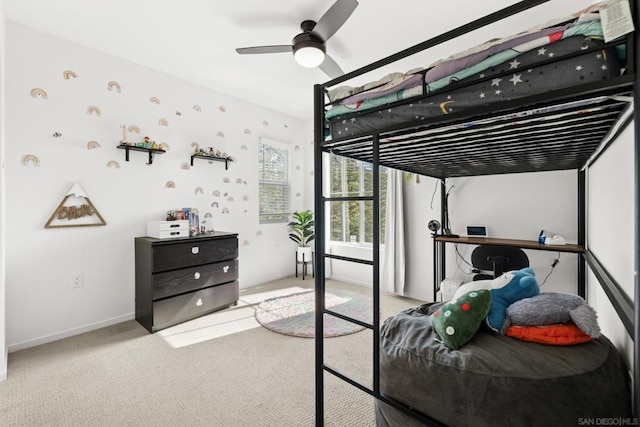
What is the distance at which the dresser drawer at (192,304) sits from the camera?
269 centimetres

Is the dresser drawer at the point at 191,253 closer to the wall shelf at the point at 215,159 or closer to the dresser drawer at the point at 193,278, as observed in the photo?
the dresser drawer at the point at 193,278

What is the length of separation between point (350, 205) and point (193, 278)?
254 centimetres

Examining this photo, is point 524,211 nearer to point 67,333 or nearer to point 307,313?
point 307,313

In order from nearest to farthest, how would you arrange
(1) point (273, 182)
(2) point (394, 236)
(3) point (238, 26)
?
1. (3) point (238, 26)
2. (2) point (394, 236)
3. (1) point (273, 182)

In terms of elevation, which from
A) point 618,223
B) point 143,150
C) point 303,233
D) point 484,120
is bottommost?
point 303,233

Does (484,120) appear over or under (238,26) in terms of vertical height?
under

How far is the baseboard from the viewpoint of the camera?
2326mm

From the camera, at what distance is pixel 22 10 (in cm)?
219

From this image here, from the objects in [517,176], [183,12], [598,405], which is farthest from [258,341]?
[517,176]

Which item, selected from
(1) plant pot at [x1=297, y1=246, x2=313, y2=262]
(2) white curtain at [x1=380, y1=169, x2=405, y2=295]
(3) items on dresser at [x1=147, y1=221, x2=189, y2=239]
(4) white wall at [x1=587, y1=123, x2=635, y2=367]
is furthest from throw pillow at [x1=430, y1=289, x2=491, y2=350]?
(1) plant pot at [x1=297, y1=246, x2=313, y2=262]

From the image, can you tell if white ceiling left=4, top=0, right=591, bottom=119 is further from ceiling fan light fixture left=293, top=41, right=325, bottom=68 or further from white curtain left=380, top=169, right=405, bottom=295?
white curtain left=380, top=169, right=405, bottom=295

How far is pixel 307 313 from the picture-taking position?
3059 millimetres

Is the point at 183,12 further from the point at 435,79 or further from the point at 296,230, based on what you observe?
the point at 296,230

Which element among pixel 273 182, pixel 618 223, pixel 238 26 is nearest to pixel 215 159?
pixel 273 182
